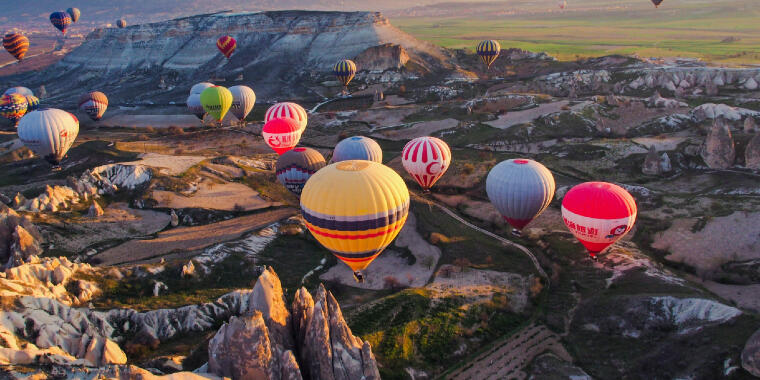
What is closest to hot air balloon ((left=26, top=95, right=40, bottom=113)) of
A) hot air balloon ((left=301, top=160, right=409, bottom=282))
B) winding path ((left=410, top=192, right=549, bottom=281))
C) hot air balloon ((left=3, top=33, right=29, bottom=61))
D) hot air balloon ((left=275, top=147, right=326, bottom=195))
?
hot air balloon ((left=3, top=33, right=29, bottom=61))

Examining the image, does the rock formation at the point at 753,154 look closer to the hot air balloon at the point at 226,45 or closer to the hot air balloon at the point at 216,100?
the hot air balloon at the point at 216,100

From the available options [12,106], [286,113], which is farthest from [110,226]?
[12,106]

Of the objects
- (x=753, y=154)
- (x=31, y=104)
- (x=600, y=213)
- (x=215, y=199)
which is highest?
(x=31, y=104)

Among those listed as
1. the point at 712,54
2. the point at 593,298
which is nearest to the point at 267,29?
the point at 712,54

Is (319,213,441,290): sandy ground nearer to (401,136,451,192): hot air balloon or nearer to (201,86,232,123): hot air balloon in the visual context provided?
(401,136,451,192): hot air balloon

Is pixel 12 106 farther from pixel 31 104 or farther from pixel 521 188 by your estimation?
pixel 521 188
